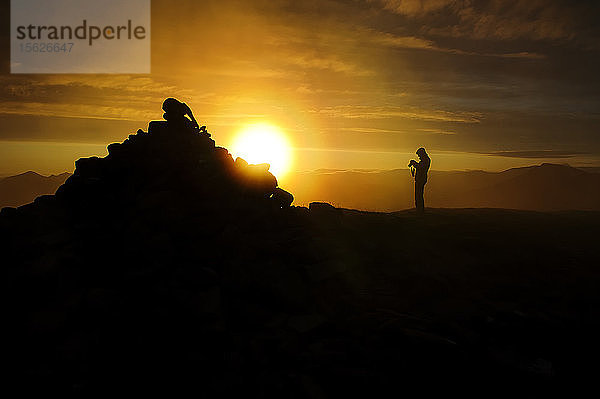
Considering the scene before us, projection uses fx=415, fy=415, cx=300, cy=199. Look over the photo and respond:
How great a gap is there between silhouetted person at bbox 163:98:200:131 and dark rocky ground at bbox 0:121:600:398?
61 centimetres

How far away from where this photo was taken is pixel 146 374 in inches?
259

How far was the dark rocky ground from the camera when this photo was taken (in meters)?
6.73

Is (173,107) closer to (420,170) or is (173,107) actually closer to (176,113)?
(176,113)

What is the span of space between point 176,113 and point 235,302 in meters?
6.38

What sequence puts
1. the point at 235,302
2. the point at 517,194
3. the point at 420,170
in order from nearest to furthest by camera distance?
the point at 235,302, the point at 420,170, the point at 517,194

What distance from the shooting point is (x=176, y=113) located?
12.1 m

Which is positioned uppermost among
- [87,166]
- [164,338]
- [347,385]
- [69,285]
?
[87,166]

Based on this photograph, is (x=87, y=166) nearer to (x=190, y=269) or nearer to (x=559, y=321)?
(x=190, y=269)

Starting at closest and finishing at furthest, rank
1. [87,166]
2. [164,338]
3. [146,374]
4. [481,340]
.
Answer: [146,374], [164,338], [481,340], [87,166]

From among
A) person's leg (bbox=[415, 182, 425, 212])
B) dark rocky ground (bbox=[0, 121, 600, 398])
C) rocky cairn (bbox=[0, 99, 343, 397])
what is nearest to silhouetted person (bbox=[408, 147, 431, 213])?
person's leg (bbox=[415, 182, 425, 212])

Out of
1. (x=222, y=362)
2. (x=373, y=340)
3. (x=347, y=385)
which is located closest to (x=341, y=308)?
(x=373, y=340)

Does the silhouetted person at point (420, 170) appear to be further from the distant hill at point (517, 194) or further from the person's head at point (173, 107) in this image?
the distant hill at point (517, 194)

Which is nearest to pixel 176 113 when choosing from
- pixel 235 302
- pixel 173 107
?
pixel 173 107

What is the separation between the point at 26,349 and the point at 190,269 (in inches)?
118
